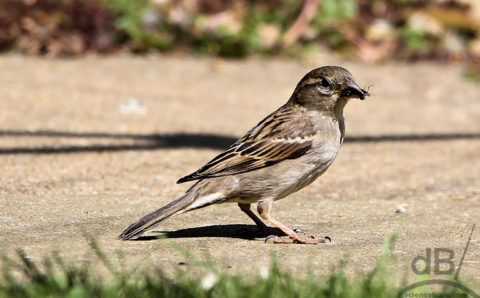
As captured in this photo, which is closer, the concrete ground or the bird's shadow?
the concrete ground

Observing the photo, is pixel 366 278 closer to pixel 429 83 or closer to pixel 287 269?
pixel 287 269

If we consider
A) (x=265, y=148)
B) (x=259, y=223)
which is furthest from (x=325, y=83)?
(x=259, y=223)

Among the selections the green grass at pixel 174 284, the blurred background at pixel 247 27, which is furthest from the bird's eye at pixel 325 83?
the blurred background at pixel 247 27

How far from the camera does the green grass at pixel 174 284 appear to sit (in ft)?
12.1

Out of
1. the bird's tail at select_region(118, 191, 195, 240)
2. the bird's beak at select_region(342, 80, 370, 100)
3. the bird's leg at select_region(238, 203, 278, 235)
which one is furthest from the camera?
the bird's leg at select_region(238, 203, 278, 235)

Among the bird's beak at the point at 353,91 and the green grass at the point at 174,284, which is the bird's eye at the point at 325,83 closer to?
the bird's beak at the point at 353,91

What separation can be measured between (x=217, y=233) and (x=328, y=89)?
1.22m

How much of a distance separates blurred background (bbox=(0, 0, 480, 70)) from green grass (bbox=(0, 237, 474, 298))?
8.03 metres

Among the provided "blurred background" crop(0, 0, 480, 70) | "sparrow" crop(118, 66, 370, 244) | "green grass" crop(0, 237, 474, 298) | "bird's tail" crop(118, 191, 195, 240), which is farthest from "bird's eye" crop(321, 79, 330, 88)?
"blurred background" crop(0, 0, 480, 70)

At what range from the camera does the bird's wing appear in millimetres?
5211

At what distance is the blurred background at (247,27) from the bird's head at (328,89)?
6.78 m

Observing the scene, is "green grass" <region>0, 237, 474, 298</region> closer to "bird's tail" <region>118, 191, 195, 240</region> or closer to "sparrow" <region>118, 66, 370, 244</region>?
"bird's tail" <region>118, 191, 195, 240</region>

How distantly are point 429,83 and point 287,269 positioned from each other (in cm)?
816

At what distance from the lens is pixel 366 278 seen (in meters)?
4.06
